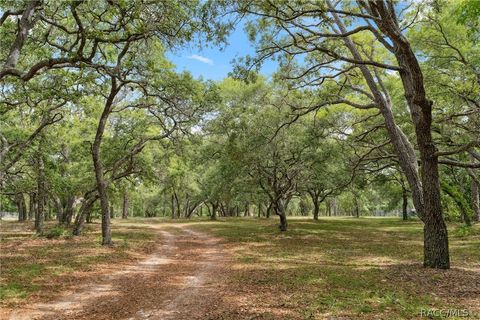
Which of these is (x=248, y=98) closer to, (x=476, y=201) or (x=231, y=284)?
(x=231, y=284)

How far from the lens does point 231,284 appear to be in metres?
10.1

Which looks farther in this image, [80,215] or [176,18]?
[80,215]

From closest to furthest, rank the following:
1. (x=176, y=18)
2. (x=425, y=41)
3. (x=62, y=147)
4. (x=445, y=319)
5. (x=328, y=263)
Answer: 1. (x=445, y=319)
2. (x=176, y=18)
3. (x=328, y=263)
4. (x=425, y=41)
5. (x=62, y=147)

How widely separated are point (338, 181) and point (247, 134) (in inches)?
484

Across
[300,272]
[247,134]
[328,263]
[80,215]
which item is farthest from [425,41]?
[80,215]

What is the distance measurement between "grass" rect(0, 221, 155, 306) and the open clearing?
1.4 inches

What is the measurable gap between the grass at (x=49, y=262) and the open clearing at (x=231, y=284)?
0.12 feet

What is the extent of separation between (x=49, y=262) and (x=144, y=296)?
655 centimetres

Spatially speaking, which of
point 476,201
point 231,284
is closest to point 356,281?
point 231,284

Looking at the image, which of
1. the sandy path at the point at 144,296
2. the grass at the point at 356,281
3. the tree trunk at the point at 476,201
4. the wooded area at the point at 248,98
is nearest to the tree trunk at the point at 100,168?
the wooded area at the point at 248,98

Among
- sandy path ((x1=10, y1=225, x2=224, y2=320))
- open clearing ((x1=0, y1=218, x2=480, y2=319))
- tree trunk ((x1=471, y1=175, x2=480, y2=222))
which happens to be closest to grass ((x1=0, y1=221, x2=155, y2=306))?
Result: open clearing ((x1=0, y1=218, x2=480, y2=319))

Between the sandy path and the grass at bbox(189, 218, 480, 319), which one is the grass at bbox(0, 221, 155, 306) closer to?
the sandy path

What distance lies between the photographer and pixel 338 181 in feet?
102

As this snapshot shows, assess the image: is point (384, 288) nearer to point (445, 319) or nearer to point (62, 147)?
point (445, 319)
